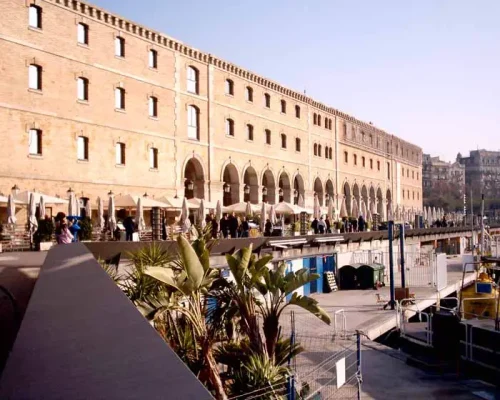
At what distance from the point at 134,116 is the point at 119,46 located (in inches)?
162

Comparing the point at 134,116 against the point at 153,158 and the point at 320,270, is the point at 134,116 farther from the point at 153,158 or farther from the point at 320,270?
the point at 320,270

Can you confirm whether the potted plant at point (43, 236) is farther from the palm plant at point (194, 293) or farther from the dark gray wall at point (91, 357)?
the dark gray wall at point (91, 357)

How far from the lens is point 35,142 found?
27297mm

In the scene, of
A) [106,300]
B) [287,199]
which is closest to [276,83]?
[287,199]

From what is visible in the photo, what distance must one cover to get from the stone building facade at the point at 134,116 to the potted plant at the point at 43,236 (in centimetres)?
753

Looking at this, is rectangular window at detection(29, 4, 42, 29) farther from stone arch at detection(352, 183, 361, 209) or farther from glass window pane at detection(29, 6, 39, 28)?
stone arch at detection(352, 183, 361, 209)

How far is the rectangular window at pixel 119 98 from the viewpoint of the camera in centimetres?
3203

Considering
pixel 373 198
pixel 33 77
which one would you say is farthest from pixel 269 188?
pixel 373 198

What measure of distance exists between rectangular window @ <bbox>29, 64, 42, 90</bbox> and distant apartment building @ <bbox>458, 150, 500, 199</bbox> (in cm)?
16714

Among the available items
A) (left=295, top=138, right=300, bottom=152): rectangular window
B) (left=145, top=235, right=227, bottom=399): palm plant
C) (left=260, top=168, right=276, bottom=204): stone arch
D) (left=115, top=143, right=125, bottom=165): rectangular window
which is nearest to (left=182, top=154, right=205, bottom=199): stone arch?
(left=115, top=143, right=125, bottom=165): rectangular window

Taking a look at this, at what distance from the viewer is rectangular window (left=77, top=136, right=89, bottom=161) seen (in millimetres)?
29522

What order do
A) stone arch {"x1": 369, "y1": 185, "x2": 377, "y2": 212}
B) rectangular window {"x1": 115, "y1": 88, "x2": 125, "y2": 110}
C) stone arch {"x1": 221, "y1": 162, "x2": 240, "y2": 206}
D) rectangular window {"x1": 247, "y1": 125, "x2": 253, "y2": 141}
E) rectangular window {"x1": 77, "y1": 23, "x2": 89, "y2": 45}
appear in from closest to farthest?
1. rectangular window {"x1": 77, "y1": 23, "x2": 89, "y2": 45}
2. rectangular window {"x1": 115, "y1": 88, "x2": 125, "y2": 110}
3. stone arch {"x1": 221, "y1": 162, "x2": 240, "y2": 206}
4. rectangular window {"x1": 247, "y1": 125, "x2": 253, "y2": 141}
5. stone arch {"x1": 369, "y1": 185, "x2": 377, "y2": 212}

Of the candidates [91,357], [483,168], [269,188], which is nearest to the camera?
[91,357]

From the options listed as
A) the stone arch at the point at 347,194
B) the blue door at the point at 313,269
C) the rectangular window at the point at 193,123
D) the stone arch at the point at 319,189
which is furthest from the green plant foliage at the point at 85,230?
the stone arch at the point at 347,194
